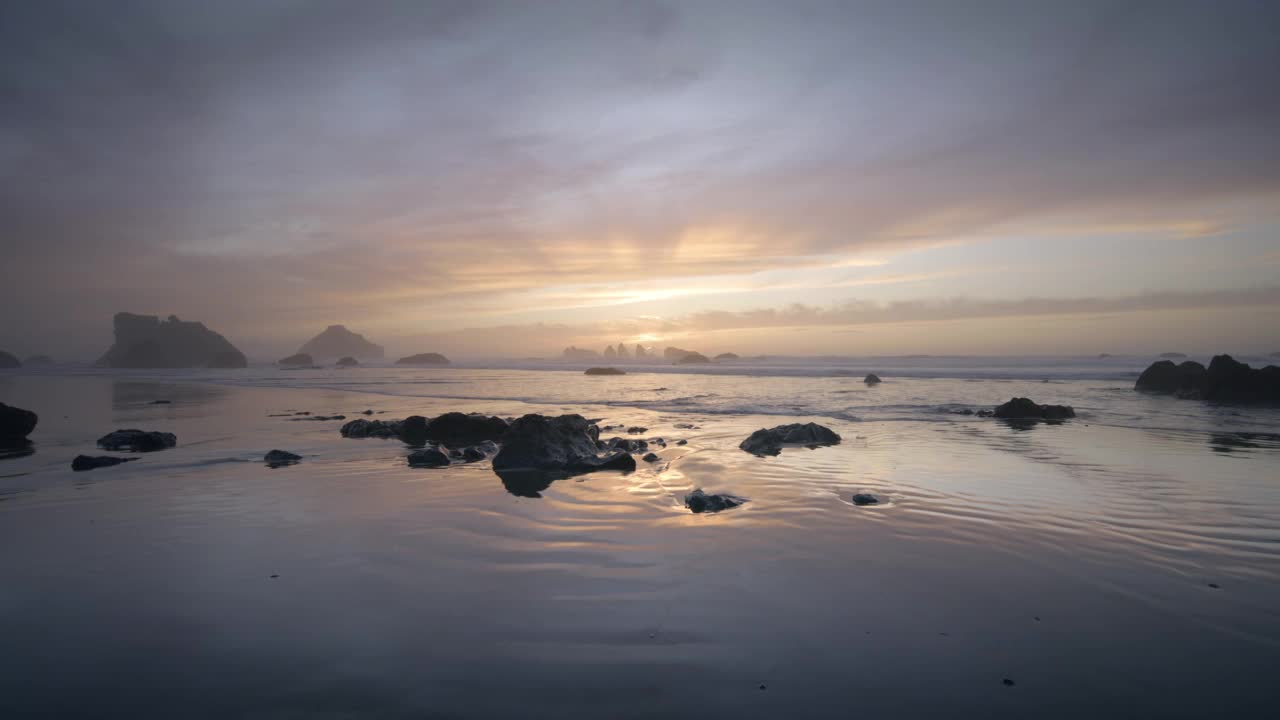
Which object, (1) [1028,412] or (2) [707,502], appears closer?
(2) [707,502]

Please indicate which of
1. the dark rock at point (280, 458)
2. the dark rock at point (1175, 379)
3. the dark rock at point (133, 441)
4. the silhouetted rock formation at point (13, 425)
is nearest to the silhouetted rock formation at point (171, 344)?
the silhouetted rock formation at point (13, 425)

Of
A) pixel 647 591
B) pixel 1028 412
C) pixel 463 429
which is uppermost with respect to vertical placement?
pixel 1028 412

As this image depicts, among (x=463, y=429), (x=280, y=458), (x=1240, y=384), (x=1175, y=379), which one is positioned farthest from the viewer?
(x=1175, y=379)

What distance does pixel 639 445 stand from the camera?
12.9 meters

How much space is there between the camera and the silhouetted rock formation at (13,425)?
47.2ft

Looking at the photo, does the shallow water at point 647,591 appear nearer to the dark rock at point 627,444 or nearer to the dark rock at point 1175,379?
the dark rock at point 627,444

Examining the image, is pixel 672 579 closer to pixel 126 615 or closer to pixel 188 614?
pixel 188 614

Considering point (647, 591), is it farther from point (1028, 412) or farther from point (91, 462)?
point (1028, 412)

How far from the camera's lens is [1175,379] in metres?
24.4

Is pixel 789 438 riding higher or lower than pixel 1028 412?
lower

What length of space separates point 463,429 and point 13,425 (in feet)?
38.5

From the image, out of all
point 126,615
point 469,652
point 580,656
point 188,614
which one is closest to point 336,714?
point 469,652

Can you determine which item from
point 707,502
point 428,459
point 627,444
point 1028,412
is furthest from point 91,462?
point 1028,412

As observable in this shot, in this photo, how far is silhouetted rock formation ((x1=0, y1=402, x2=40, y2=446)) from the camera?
14.4 metres
